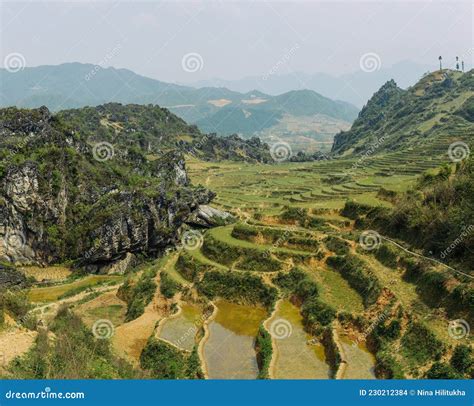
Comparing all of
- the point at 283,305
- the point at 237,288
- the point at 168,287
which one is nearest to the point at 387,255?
the point at 283,305

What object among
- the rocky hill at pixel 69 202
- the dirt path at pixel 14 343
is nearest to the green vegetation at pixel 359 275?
the dirt path at pixel 14 343

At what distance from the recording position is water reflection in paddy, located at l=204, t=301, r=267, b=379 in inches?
1097

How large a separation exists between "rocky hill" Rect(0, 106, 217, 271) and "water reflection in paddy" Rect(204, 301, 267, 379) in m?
25.7

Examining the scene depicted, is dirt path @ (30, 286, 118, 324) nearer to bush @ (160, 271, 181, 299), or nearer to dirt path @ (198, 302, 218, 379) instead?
bush @ (160, 271, 181, 299)

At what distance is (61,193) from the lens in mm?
64250

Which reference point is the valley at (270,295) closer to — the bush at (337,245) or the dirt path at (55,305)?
the bush at (337,245)

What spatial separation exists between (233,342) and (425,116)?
461 feet

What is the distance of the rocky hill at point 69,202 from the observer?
59.4 m

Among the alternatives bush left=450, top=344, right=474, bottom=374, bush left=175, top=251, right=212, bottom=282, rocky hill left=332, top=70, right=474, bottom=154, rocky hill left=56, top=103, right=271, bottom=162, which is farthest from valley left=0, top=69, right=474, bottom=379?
rocky hill left=332, top=70, right=474, bottom=154

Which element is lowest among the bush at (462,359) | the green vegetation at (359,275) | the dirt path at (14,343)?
the bush at (462,359)

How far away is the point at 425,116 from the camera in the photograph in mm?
153750

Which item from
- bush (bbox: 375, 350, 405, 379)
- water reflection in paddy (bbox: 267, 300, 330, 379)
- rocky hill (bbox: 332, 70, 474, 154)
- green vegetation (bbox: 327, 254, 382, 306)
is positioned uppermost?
rocky hill (bbox: 332, 70, 474, 154)

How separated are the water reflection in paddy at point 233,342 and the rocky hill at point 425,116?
9131 centimetres

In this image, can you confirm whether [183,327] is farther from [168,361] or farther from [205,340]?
[168,361]
